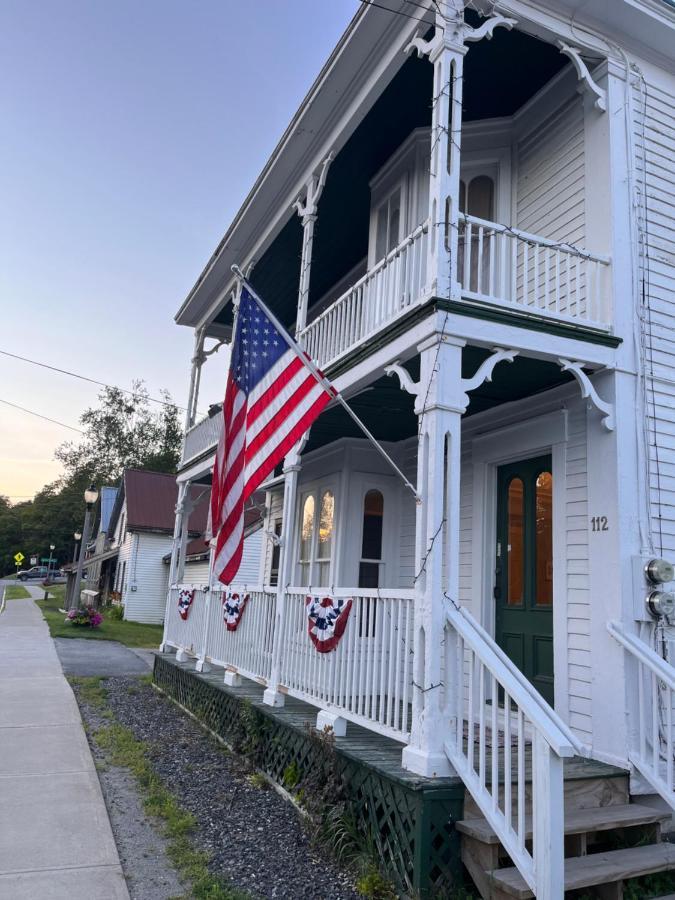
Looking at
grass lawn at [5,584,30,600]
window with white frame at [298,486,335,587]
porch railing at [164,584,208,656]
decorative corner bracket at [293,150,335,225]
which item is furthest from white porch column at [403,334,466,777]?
grass lawn at [5,584,30,600]

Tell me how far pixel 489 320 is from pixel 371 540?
4.46 metres

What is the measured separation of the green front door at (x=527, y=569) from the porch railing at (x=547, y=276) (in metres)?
1.41

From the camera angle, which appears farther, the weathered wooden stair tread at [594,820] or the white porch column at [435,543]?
the white porch column at [435,543]

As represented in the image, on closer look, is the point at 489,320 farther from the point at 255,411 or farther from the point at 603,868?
the point at 603,868

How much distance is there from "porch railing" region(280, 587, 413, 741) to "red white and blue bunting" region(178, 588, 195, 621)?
4242mm

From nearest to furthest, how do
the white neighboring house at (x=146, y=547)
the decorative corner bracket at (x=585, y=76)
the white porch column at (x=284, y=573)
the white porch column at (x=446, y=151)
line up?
the white porch column at (x=446, y=151) → the decorative corner bracket at (x=585, y=76) → the white porch column at (x=284, y=573) → the white neighboring house at (x=146, y=547)

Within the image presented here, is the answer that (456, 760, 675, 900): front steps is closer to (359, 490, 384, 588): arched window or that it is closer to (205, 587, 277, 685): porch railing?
(205, 587, 277, 685): porch railing

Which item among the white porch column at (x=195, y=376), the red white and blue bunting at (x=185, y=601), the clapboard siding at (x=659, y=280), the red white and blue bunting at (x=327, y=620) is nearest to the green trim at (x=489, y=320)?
the clapboard siding at (x=659, y=280)

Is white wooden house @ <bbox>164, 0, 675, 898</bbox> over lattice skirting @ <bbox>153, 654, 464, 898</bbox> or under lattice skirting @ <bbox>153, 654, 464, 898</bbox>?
over

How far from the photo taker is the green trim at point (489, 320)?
4.79m

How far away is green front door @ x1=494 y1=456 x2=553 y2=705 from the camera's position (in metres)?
6.05

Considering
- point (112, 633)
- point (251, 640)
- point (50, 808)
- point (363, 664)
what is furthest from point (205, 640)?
point (112, 633)

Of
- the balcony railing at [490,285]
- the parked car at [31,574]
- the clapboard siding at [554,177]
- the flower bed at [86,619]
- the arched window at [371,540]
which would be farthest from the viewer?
the parked car at [31,574]

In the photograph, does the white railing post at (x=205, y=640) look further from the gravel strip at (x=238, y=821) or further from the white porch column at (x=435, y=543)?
the white porch column at (x=435, y=543)
